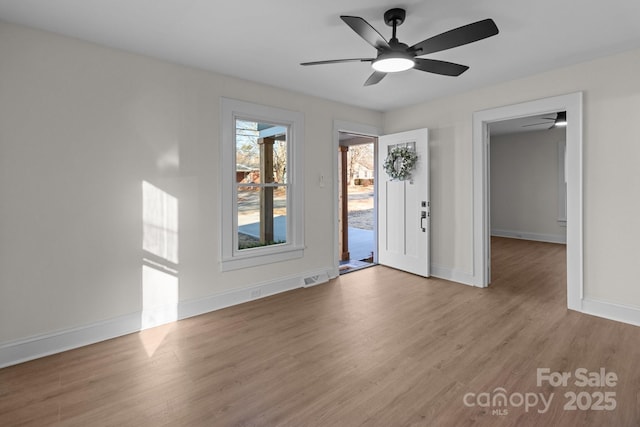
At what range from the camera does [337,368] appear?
7.97 ft

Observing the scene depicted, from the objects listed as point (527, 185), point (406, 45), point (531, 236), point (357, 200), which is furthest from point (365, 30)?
point (357, 200)

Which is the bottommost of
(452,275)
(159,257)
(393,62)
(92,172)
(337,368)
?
(337,368)

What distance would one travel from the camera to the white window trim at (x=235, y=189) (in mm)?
3687

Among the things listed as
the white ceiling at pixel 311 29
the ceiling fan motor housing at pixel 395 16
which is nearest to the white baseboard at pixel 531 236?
the white ceiling at pixel 311 29

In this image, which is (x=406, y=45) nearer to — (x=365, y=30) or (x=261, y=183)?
(x=365, y=30)

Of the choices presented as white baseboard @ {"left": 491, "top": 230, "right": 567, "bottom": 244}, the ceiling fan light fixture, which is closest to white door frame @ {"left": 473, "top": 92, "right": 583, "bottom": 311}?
the ceiling fan light fixture

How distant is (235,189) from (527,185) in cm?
738

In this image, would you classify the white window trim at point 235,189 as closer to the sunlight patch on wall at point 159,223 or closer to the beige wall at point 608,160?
the sunlight patch on wall at point 159,223

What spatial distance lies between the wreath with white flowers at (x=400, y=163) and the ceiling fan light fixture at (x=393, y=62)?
7.85ft

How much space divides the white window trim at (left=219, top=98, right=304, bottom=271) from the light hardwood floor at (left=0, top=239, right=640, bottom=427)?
23.6 inches

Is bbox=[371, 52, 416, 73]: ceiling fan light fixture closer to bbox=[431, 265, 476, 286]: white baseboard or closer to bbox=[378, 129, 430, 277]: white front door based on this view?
bbox=[378, 129, 430, 277]: white front door

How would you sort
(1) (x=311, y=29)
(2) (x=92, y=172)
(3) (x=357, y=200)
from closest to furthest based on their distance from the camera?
(1) (x=311, y=29) → (2) (x=92, y=172) → (3) (x=357, y=200)

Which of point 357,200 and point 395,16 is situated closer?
point 395,16

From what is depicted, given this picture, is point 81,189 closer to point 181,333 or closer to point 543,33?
point 181,333
